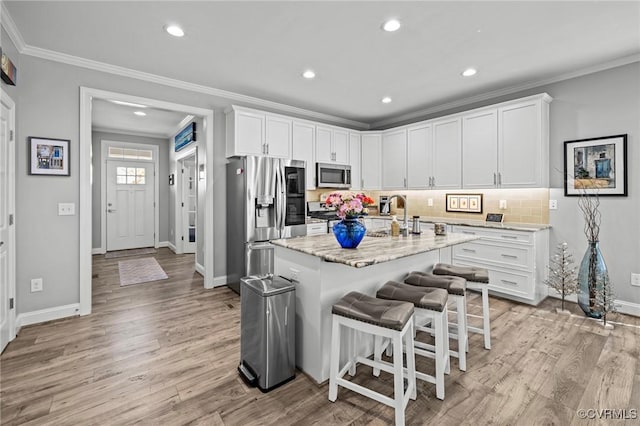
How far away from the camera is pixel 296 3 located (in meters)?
2.27

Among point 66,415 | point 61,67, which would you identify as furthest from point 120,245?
point 66,415

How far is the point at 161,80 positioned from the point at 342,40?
235 cm

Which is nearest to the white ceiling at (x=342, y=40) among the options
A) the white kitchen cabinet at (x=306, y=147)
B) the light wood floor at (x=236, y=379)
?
the white kitchen cabinet at (x=306, y=147)

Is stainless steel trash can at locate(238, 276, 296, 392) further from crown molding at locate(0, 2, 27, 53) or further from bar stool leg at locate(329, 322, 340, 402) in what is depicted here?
crown molding at locate(0, 2, 27, 53)

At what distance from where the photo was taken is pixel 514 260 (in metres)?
Result: 3.61

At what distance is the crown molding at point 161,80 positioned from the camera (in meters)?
3.03

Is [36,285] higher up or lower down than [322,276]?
lower down

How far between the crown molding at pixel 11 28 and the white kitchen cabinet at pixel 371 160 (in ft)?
14.9

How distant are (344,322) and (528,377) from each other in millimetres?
1450

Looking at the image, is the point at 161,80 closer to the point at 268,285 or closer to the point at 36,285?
the point at 36,285

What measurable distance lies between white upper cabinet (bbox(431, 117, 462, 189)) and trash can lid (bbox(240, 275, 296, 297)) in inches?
132

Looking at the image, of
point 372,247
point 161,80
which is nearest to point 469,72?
point 372,247

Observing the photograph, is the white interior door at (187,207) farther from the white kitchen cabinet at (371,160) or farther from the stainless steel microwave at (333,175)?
the white kitchen cabinet at (371,160)

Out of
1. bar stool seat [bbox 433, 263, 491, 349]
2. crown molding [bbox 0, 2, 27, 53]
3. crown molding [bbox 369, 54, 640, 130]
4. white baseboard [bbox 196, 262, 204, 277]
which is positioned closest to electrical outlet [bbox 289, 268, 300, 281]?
bar stool seat [bbox 433, 263, 491, 349]
